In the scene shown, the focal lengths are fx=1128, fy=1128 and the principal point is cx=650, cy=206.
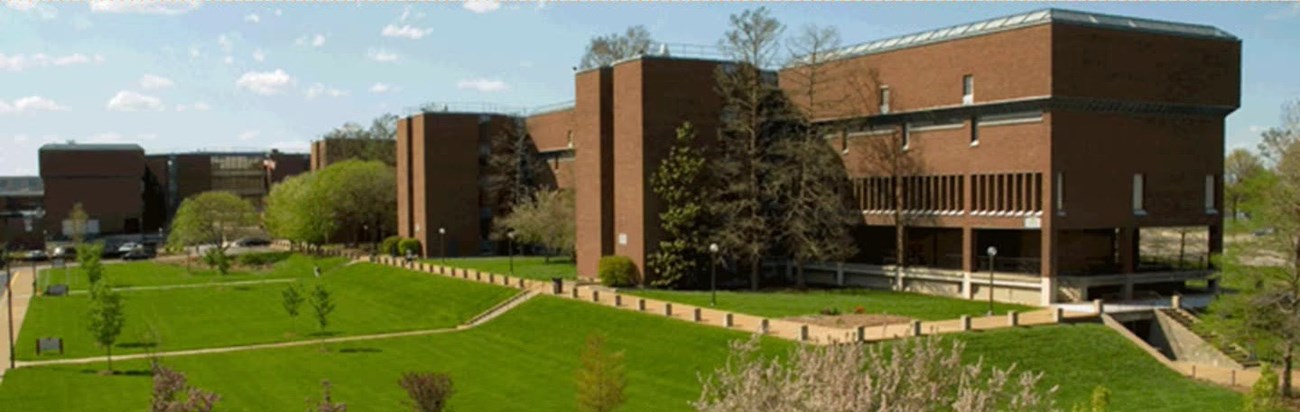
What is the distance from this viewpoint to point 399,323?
52406 mm

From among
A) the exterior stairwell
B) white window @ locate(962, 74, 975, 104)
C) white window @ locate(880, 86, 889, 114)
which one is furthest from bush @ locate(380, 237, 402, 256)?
the exterior stairwell

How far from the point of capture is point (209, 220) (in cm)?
9262

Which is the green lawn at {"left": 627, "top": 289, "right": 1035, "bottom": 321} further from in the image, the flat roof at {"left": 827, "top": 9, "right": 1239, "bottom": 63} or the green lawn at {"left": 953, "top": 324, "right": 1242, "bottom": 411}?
the flat roof at {"left": 827, "top": 9, "right": 1239, "bottom": 63}

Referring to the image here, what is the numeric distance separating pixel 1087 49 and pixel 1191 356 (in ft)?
40.2

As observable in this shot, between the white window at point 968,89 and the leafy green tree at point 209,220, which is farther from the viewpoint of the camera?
the leafy green tree at point 209,220

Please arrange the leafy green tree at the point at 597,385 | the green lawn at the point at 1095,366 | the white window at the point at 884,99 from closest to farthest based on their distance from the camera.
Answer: the leafy green tree at the point at 597,385
the green lawn at the point at 1095,366
the white window at the point at 884,99

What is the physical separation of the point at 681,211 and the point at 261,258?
2129 inches

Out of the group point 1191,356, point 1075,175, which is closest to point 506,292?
point 1075,175

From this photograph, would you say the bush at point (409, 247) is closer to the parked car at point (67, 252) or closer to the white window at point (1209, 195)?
the parked car at point (67, 252)

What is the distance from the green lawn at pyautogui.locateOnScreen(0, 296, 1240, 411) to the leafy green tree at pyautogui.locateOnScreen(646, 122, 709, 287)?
7795 millimetres

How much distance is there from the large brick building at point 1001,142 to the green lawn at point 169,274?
32242 mm

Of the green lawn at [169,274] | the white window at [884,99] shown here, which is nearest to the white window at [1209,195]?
the white window at [884,99]

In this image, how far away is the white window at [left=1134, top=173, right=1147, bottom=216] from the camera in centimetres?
4547

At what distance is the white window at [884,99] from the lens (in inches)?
1962
